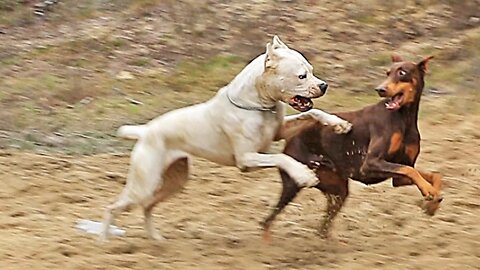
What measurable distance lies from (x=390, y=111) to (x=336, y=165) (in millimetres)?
595

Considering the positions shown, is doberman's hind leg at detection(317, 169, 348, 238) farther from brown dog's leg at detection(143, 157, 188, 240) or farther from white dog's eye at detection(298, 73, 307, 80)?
brown dog's leg at detection(143, 157, 188, 240)

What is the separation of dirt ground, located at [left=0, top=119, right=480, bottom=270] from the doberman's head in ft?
3.51

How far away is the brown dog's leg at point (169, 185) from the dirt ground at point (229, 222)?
146 mm

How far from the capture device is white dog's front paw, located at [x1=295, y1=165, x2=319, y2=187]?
6605 millimetres

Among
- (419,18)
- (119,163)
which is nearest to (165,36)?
(419,18)

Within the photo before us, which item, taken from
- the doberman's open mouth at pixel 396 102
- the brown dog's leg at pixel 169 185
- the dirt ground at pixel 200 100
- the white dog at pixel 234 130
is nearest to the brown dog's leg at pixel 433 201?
the dirt ground at pixel 200 100

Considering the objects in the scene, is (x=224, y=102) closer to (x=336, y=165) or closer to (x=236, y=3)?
(x=336, y=165)

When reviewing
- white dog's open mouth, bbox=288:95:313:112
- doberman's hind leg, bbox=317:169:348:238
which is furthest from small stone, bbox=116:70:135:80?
white dog's open mouth, bbox=288:95:313:112

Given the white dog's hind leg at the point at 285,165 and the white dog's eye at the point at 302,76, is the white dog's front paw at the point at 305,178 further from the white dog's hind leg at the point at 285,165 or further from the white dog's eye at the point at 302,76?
the white dog's eye at the point at 302,76

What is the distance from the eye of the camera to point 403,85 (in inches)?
264

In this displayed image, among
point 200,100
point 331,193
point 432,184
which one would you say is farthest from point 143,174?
point 200,100

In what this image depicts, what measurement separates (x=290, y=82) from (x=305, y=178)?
0.65 m

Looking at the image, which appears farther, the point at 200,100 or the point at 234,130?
the point at 200,100

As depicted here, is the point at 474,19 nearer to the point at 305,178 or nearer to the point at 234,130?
the point at 234,130
